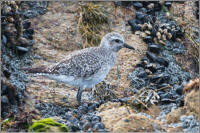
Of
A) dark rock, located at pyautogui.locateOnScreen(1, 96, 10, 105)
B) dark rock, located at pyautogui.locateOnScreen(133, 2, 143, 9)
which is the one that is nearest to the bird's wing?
dark rock, located at pyautogui.locateOnScreen(1, 96, 10, 105)

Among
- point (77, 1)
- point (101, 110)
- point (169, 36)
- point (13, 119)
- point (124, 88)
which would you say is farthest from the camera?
point (77, 1)

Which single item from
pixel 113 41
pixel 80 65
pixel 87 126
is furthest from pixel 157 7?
pixel 87 126

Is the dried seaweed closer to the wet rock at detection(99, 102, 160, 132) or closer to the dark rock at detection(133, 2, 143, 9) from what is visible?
the dark rock at detection(133, 2, 143, 9)

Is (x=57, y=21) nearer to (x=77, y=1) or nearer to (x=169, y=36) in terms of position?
(x=77, y=1)

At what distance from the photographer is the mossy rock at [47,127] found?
18.8ft

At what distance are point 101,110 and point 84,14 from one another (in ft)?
11.7

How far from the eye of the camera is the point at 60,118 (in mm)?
6602

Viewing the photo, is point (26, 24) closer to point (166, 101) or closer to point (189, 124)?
point (166, 101)

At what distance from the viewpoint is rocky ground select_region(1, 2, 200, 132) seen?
607 cm

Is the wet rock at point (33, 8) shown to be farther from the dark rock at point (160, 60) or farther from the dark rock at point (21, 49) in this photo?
the dark rock at point (160, 60)

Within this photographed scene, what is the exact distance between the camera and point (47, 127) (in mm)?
5742

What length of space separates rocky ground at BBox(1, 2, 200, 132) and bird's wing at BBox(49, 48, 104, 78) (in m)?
0.56

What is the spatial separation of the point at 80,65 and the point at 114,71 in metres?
1.53

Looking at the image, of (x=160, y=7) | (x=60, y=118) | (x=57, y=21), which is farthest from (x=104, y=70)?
(x=160, y=7)
